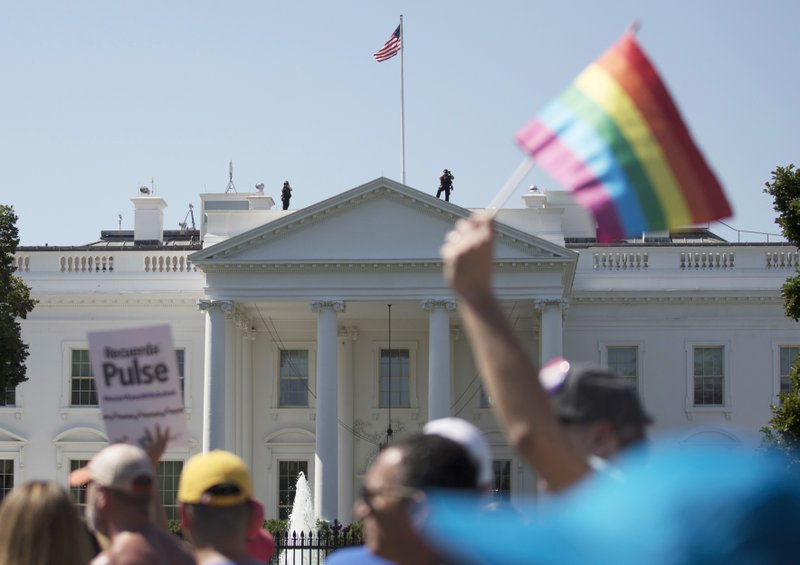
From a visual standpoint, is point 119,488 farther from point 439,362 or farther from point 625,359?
point 625,359

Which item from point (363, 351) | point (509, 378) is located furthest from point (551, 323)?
point (509, 378)

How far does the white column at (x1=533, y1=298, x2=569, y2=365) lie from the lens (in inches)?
1411

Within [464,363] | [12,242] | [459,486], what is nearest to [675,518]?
[459,486]

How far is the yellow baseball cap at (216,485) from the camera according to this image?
4.50 meters

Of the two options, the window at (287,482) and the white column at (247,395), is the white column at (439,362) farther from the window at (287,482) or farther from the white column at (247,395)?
the white column at (247,395)

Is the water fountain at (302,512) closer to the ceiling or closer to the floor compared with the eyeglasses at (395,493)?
closer to the floor

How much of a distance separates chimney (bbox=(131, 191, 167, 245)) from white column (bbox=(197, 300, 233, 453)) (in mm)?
9971

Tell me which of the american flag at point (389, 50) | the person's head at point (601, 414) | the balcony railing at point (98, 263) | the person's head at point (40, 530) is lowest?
the person's head at point (40, 530)

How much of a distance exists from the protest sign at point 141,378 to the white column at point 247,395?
33228 millimetres

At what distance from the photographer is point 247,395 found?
1563 inches

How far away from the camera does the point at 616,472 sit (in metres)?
3.07

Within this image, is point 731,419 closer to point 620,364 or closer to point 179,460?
point 620,364

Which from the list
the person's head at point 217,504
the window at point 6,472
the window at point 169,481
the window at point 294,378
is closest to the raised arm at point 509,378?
the person's head at point 217,504

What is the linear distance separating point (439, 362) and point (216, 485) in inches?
1224
